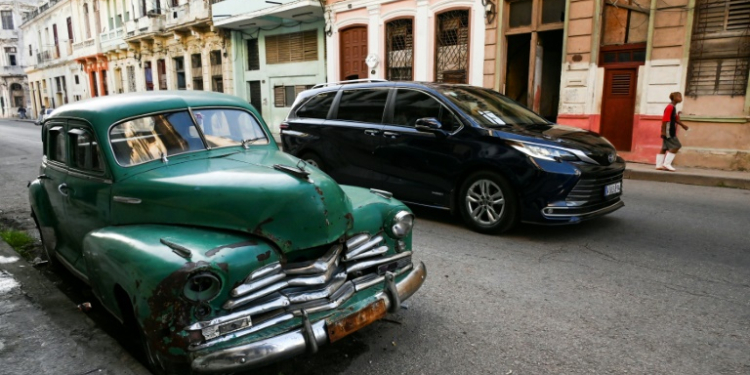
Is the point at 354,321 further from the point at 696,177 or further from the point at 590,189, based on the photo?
the point at 696,177

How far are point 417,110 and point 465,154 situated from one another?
0.97 meters

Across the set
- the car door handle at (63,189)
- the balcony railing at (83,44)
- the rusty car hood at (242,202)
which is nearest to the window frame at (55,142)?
the car door handle at (63,189)

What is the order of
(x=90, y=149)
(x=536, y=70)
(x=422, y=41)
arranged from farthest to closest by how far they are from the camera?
(x=422, y=41)
(x=536, y=70)
(x=90, y=149)

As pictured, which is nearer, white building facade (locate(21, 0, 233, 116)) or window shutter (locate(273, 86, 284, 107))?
window shutter (locate(273, 86, 284, 107))

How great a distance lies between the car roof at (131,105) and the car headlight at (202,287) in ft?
5.73

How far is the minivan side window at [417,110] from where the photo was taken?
610 cm

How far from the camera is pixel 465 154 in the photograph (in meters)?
5.88

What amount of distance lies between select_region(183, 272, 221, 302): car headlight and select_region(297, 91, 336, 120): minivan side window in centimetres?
527

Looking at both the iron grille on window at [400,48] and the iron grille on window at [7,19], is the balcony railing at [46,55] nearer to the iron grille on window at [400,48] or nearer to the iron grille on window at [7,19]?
the iron grille on window at [7,19]

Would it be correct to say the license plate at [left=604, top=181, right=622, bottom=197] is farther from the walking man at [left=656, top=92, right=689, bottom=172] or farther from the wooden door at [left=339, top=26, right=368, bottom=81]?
the wooden door at [left=339, top=26, right=368, bottom=81]

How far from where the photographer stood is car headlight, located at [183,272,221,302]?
241 centimetres

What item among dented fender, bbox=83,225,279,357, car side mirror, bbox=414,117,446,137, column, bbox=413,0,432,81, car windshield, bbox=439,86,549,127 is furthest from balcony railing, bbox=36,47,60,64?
dented fender, bbox=83,225,279,357

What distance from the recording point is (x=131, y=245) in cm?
278

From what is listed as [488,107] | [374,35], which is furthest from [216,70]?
[488,107]
